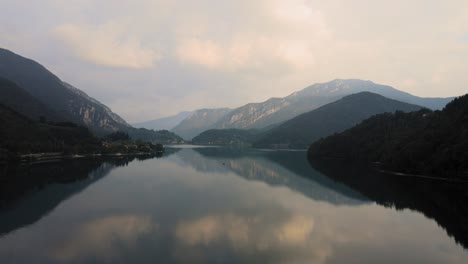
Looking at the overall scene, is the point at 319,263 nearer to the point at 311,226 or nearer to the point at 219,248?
the point at 219,248

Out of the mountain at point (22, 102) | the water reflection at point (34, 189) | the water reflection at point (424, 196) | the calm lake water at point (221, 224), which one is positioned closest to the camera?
the calm lake water at point (221, 224)

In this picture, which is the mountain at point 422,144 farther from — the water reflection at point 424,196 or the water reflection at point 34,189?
the water reflection at point 34,189

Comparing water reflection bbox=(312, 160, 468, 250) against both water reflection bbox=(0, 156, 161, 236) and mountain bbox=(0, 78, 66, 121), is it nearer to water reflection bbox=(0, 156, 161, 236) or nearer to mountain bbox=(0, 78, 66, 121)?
water reflection bbox=(0, 156, 161, 236)

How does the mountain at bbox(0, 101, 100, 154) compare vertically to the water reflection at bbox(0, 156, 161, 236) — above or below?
above

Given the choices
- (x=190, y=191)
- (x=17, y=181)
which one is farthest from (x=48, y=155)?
(x=190, y=191)

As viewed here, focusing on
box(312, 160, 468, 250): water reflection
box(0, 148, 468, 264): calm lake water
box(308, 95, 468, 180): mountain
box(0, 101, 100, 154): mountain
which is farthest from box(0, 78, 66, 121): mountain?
box(312, 160, 468, 250): water reflection

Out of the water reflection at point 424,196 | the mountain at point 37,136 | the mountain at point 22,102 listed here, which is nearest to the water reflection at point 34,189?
the mountain at point 37,136
